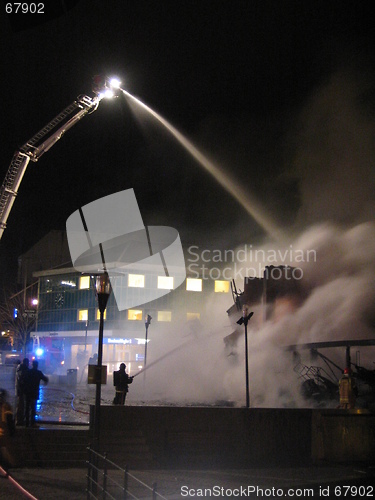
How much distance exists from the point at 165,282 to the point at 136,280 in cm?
346

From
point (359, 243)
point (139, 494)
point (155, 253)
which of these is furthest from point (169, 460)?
point (155, 253)

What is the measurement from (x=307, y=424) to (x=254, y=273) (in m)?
27.4

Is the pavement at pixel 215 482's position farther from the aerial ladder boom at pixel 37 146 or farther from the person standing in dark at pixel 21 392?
the aerial ladder boom at pixel 37 146

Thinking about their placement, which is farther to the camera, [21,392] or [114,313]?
[114,313]

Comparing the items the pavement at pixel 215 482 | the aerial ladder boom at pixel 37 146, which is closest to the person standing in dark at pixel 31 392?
the pavement at pixel 215 482

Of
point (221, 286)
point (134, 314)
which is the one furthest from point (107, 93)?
point (221, 286)

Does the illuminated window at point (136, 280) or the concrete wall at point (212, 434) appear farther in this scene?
the illuminated window at point (136, 280)

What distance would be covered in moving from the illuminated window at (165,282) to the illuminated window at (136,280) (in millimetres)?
1997

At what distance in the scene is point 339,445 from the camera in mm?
9617

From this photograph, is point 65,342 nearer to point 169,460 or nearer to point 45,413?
point 45,413

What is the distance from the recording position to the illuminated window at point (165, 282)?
180 ft

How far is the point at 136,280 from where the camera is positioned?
2098 inches

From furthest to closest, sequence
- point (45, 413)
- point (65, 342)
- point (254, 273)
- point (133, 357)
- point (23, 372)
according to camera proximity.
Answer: point (65, 342) → point (133, 357) → point (254, 273) → point (45, 413) → point (23, 372)

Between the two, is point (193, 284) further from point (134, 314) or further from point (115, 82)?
point (115, 82)
